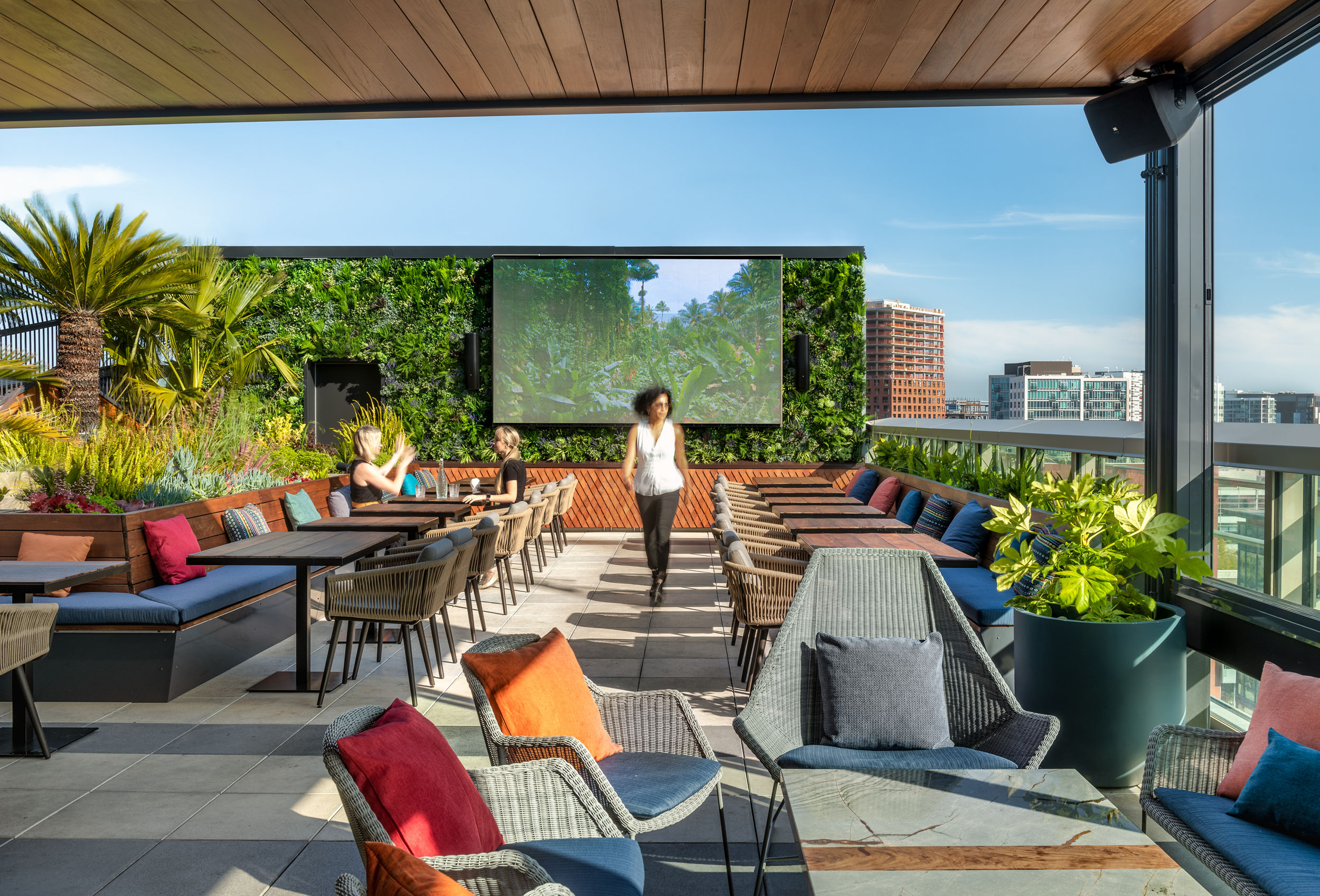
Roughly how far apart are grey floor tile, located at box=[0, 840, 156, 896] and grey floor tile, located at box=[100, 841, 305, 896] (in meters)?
0.05

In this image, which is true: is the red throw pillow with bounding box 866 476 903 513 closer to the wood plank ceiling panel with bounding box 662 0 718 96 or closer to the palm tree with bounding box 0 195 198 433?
the wood plank ceiling panel with bounding box 662 0 718 96

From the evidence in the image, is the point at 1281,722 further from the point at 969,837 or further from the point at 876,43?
the point at 876,43

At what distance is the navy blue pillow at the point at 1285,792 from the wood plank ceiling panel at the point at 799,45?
101 inches

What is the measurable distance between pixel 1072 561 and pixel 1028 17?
1.97 metres

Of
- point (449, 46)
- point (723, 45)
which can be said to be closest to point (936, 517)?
point (723, 45)

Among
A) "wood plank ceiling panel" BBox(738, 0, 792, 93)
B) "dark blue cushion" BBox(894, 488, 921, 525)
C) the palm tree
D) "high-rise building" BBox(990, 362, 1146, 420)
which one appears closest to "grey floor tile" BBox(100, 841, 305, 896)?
"wood plank ceiling panel" BBox(738, 0, 792, 93)

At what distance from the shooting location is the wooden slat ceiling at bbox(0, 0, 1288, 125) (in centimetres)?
289

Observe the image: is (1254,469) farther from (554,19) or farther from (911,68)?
(554,19)

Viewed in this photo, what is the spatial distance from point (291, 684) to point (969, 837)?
12.8 feet

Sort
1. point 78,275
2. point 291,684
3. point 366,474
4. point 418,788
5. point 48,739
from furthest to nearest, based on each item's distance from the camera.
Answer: point 78,275, point 366,474, point 291,684, point 48,739, point 418,788

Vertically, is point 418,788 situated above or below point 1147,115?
below

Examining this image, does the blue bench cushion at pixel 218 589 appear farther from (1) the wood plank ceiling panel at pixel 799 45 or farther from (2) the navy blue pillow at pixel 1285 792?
(2) the navy blue pillow at pixel 1285 792

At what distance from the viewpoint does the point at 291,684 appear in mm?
4598

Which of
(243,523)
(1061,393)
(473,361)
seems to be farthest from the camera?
(473,361)
